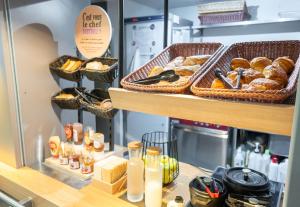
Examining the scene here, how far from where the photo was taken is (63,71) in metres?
1.46

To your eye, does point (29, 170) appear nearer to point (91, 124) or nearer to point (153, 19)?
point (91, 124)

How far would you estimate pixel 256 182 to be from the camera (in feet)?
2.91

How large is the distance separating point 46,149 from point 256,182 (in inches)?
50.9

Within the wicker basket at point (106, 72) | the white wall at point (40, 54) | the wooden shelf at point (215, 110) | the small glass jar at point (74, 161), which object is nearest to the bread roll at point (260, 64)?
the wooden shelf at point (215, 110)

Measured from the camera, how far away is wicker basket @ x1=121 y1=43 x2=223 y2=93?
2.71 ft

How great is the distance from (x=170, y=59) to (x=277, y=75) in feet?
1.74

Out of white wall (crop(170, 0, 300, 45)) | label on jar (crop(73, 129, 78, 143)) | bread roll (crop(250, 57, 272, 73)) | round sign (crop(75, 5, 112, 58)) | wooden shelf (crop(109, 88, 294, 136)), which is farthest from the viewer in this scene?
white wall (crop(170, 0, 300, 45))

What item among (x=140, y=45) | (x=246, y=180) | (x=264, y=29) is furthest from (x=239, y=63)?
(x=264, y=29)

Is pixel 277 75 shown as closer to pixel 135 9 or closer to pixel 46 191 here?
pixel 46 191

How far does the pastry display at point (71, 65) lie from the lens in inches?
57.6

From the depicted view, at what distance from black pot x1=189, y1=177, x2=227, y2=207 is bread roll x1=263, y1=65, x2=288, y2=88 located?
441 mm

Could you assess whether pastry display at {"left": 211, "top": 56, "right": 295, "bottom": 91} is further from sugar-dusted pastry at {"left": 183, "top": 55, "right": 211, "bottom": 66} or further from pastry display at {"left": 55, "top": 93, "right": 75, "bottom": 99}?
pastry display at {"left": 55, "top": 93, "right": 75, "bottom": 99}

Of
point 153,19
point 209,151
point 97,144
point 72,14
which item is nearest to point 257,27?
point 153,19

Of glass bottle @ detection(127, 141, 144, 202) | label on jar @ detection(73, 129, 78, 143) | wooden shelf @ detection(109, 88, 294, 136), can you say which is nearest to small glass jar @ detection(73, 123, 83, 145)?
label on jar @ detection(73, 129, 78, 143)
